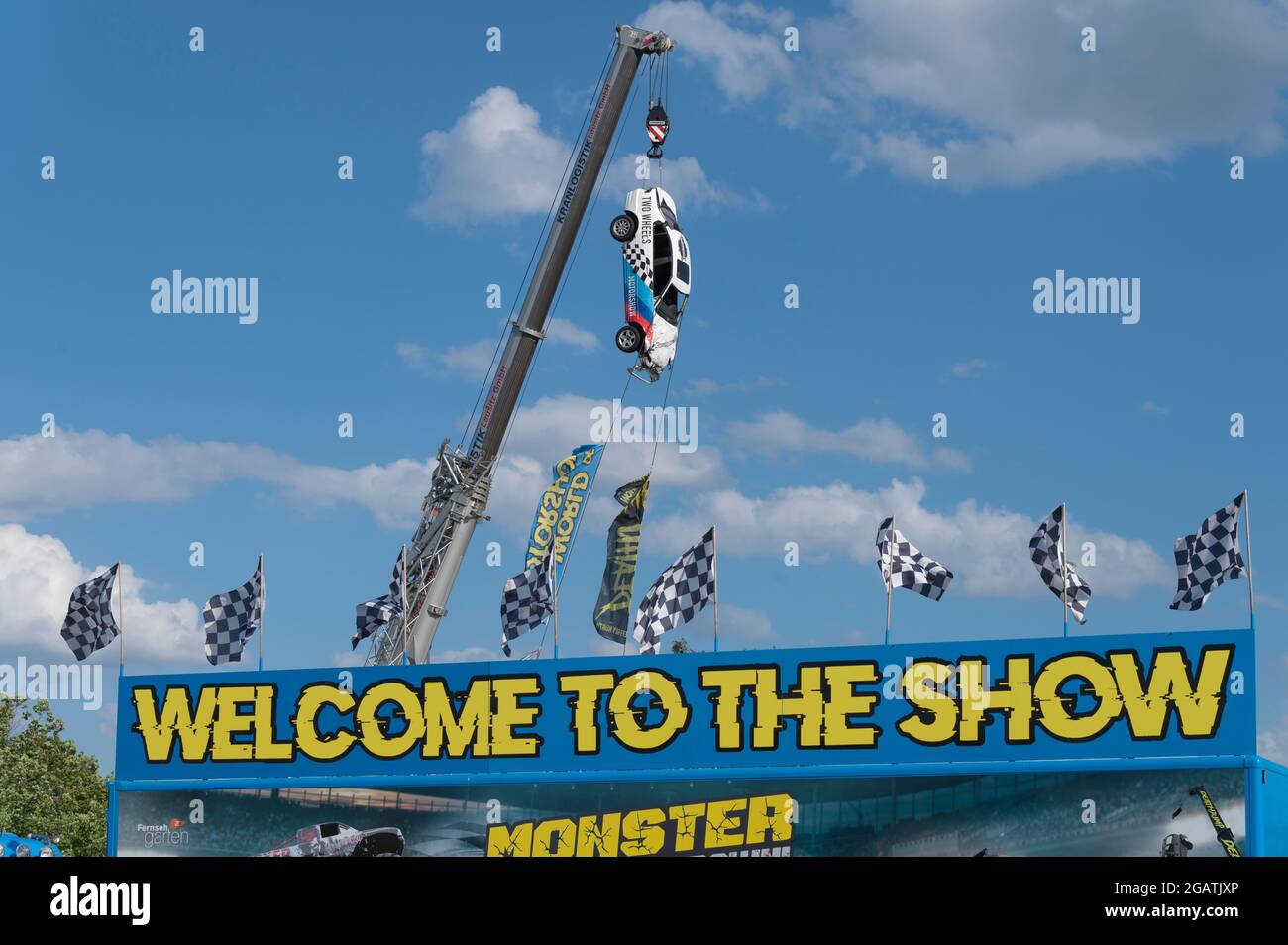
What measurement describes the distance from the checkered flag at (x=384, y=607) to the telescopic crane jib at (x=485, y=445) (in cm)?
146

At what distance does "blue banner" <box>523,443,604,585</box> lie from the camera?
36656 mm

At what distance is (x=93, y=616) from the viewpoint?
36250 mm

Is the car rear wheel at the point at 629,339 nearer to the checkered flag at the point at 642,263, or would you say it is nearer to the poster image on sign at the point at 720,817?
the checkered flag at the point at 642,263

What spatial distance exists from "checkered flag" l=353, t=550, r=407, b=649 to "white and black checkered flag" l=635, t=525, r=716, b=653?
273 inches

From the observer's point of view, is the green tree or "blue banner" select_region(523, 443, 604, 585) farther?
the green tree

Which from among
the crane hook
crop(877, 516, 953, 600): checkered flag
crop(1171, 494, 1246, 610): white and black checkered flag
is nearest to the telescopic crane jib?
the crane hook

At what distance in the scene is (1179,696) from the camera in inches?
1040
